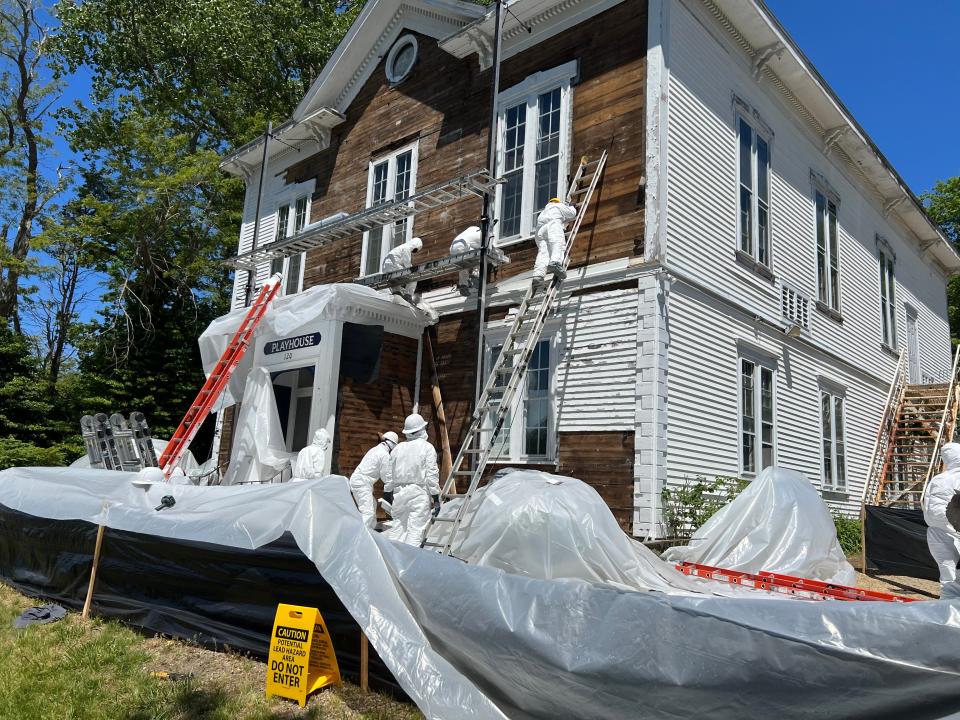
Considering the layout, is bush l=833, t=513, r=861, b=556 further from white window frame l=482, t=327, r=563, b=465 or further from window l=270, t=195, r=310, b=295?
window l=270, t=195, r=310, b=295

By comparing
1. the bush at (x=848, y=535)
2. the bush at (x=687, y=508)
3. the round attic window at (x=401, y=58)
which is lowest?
the bush at (x=848, y=535)

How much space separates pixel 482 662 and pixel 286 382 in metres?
12.2

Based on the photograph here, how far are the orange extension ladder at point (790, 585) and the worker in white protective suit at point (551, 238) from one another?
4.56 meters

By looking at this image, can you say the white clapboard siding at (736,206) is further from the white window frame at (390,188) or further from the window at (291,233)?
the window at (291,233)

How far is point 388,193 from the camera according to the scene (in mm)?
14898

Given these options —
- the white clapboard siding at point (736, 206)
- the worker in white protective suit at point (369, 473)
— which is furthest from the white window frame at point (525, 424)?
the worker in white protective suit at point (369, 473)

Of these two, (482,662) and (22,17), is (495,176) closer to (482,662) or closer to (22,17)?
(482,662)

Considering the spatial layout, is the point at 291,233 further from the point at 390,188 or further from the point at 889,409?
the point at 889,409

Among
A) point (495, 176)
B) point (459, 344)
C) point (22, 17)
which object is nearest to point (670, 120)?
point (495, 176)

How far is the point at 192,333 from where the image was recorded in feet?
86.9

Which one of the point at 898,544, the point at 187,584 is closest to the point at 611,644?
the point at 187,584

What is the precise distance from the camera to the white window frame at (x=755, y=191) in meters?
13.0

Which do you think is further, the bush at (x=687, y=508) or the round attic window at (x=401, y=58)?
the round attic window at (x=401, y=58)

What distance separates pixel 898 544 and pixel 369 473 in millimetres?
7896
